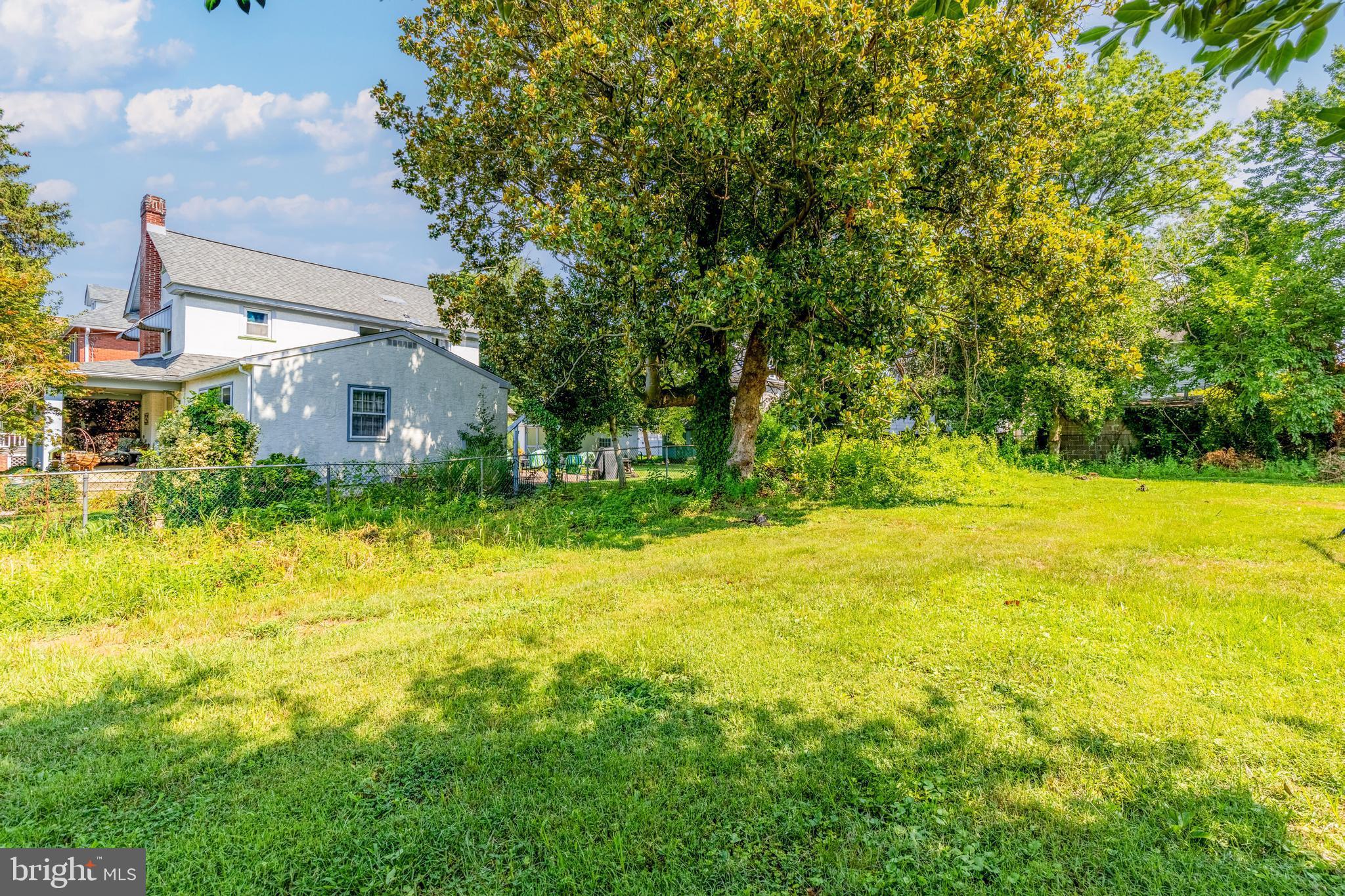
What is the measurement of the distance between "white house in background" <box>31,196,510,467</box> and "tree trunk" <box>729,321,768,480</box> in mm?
7988

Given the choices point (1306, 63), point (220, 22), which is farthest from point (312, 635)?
point (1306, 63)

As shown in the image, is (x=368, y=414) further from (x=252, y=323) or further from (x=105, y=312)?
(x=105, y=312)

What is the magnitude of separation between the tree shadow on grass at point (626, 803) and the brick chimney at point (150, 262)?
20.5 meters

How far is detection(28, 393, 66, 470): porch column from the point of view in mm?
12042

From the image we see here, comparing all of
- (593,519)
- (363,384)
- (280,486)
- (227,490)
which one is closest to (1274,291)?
(593,519)

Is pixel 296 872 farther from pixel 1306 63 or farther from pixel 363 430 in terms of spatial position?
pixel 363 430

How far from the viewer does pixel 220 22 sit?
2.29 meters

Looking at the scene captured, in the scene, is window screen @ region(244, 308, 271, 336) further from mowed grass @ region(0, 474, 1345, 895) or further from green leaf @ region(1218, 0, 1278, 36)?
green leaf @ region(1218, 0, 1278, 36)

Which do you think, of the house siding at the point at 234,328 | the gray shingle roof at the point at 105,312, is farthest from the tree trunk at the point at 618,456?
the gray shingle roof at the point at 105,312

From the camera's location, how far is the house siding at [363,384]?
12.1 metres

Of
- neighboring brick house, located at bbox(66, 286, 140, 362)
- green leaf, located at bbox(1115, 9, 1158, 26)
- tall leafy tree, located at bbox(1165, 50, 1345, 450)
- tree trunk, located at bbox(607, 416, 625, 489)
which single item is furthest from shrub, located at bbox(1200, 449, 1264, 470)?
neighboring brick house, located at bbox(66, 286, 140, 362)

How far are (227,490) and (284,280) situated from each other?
1323 cm

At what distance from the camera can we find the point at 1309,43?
5.61ft

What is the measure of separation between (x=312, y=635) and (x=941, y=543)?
7220mm
